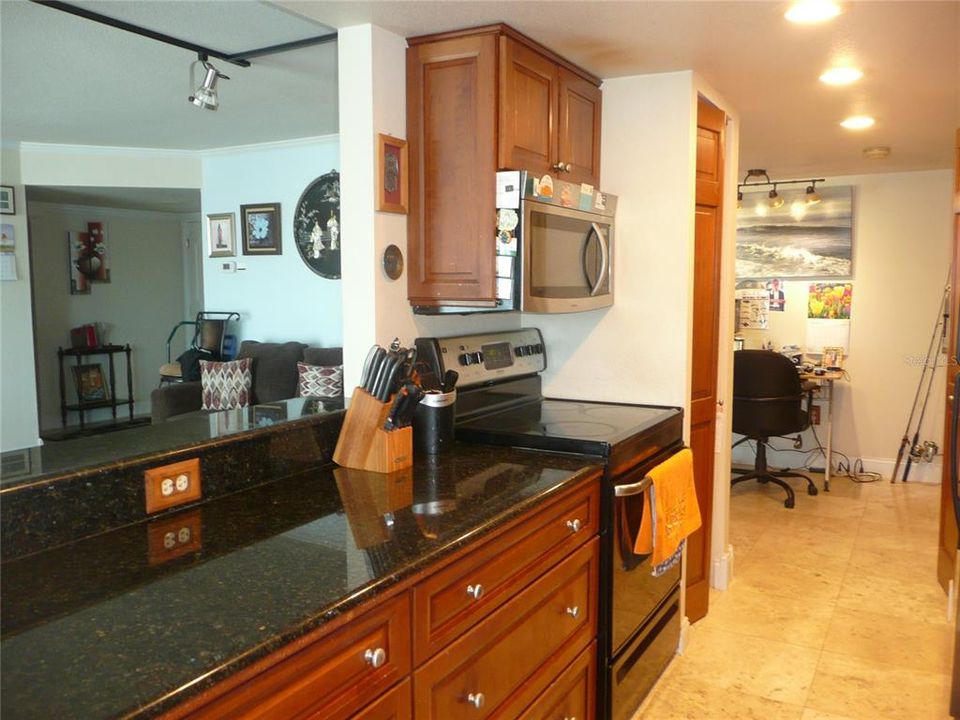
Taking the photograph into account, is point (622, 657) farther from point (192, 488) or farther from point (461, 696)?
Answer: point (192, 488)

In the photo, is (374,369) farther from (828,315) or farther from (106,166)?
(106,166)

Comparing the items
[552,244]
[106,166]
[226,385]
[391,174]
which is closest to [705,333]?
[552,244]

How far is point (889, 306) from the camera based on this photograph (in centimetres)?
523

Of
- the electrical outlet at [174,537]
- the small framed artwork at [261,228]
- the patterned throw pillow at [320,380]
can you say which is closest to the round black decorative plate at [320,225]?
the small framed artwork at [261,228]

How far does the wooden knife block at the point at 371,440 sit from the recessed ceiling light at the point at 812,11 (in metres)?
1.49

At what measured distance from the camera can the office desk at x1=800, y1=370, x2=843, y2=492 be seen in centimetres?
492

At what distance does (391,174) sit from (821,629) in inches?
95.1

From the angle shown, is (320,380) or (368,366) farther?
(320,380)

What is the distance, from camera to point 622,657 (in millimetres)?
2262

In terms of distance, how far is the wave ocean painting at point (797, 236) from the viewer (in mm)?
5324

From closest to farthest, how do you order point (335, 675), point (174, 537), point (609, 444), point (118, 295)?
point (335, 675), point (174, 537), point (609, 444), point (118, 295)

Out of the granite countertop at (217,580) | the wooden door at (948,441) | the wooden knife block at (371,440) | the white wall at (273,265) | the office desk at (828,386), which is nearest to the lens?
the granite countertop at (217,580)

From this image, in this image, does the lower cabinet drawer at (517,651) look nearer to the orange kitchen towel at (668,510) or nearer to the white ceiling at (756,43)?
the orange kitchen towel at (668,510)

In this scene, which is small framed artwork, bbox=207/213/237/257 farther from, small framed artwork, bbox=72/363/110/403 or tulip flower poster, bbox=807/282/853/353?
tulip flower poster, bbox=807/282/853/353
